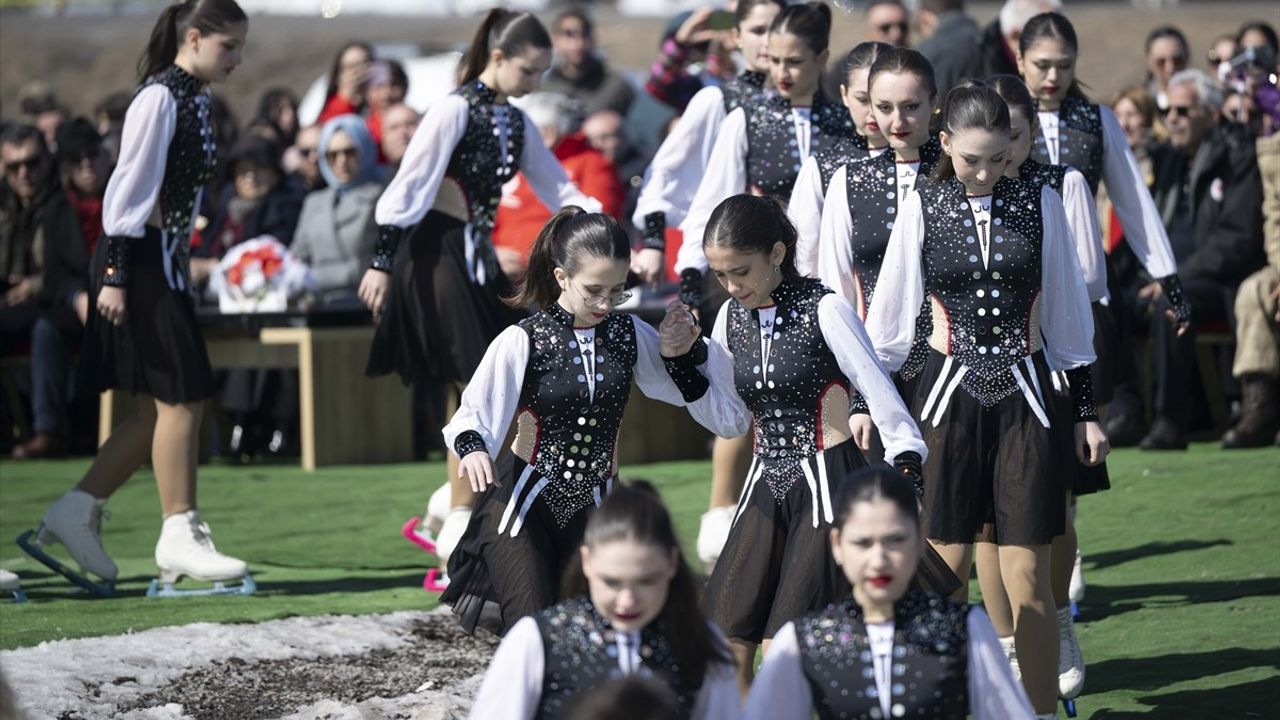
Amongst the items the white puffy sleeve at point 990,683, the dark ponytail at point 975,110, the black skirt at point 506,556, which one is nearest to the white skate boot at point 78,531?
the black skirt at point 506,556

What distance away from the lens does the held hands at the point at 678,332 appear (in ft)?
15.9

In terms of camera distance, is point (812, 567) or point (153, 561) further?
point (153, 561)

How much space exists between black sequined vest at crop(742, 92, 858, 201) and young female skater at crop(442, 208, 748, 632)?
188 centimetres

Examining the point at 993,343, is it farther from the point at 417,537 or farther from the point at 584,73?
the point at 584,73

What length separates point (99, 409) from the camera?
452 inches

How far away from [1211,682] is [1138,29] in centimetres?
1910

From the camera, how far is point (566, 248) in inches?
191

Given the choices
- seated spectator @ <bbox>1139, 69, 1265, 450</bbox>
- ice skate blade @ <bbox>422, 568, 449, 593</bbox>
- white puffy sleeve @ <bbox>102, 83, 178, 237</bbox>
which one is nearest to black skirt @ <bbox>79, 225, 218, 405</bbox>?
white puffy sleeve @ <bbox>102, 83, 178, 237</bbox>

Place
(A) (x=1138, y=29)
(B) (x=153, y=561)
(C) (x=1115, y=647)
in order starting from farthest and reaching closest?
(A) (x=1138, y=29)
(B) (x=153, y=561)
(C) (x=1115, y=647)

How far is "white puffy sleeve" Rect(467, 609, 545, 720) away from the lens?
3.61m

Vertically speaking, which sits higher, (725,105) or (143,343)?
(725,105)

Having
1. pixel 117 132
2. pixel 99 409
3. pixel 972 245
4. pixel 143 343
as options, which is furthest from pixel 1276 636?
pixel 117 132

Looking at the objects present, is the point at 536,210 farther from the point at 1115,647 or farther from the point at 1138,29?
the point at 1138,29

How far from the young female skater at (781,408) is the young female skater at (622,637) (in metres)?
0.92
